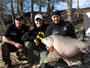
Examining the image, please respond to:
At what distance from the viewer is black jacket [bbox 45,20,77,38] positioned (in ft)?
10.1

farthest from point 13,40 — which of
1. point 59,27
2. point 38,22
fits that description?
point 59,27

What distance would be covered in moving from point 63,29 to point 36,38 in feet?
2.53

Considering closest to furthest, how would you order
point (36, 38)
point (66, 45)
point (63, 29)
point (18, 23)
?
1. point (66, 45)
2. point (63, 29)
3. point (36, 38)
4. point (18, 23)

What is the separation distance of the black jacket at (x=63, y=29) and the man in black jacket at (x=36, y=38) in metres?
0.38

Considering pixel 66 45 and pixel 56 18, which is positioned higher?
pixel 56 18

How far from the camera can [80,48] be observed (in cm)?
254

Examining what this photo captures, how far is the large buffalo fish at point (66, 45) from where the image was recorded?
2.55 meters

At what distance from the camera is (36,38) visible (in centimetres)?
346

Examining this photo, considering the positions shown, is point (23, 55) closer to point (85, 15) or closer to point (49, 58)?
point (49, 58)

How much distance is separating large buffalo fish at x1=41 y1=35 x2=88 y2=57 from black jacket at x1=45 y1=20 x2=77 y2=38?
1.47 feet

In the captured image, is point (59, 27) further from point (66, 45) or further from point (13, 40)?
point (13, 40)

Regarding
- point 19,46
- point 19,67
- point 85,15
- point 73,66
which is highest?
point 85,15

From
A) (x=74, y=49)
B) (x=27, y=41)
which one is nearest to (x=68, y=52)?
(x=74, y=49)

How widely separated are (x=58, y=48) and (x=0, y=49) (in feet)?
4.63
